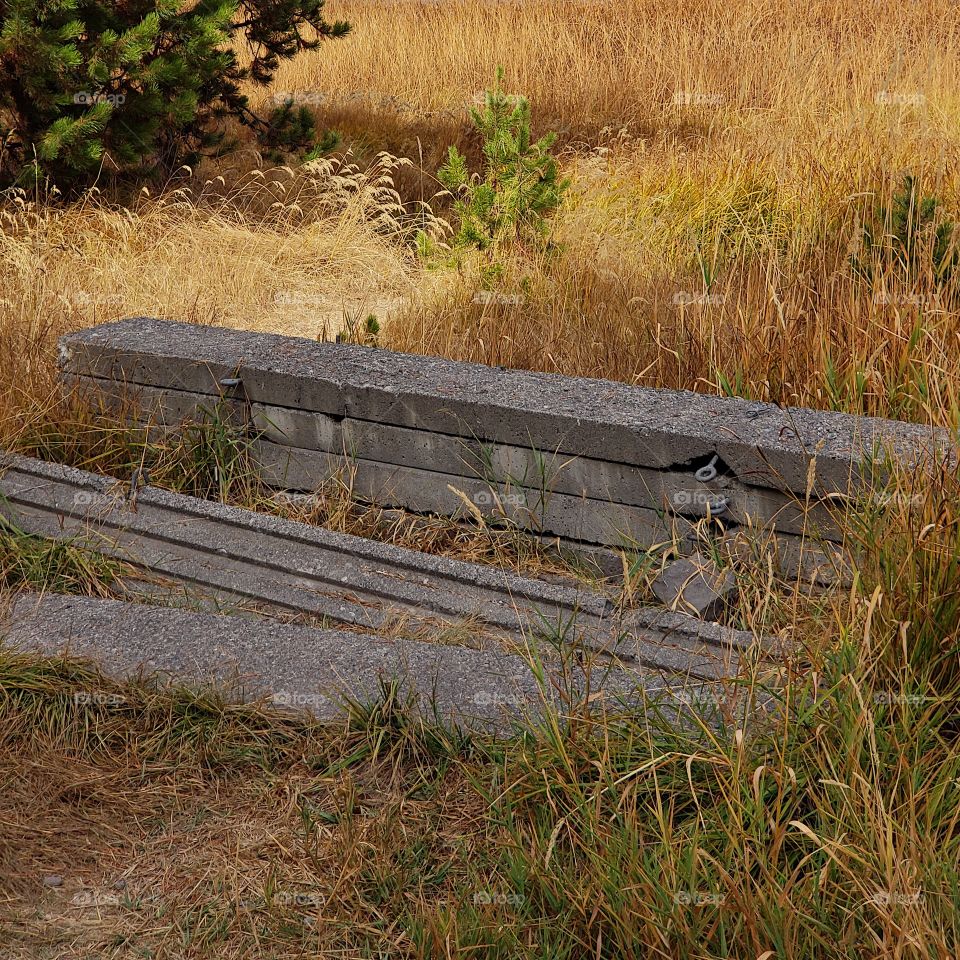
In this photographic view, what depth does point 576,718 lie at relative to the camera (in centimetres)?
222

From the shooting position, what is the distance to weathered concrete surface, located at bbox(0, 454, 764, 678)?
9.77 feet

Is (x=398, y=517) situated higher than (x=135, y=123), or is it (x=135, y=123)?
(x=135, y=123)

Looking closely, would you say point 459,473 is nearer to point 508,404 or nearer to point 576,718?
point 508,404

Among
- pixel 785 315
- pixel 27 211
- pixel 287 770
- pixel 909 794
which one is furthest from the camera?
pixel 27 211

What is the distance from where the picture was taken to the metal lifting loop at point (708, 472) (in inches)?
127

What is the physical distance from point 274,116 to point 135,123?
1148 mm

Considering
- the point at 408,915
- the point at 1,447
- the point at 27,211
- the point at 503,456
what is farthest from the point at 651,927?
the point at 27,211

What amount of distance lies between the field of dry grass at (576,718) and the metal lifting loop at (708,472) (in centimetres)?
38

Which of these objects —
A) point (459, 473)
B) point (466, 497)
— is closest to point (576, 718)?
point (466, 497)

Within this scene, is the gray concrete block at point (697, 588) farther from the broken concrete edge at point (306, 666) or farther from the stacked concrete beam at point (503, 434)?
the broken concrete edge at point (306, 666)

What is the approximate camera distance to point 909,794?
6.29 feet

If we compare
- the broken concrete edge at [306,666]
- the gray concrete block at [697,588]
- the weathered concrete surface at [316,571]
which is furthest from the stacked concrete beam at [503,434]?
the broken concrete edge at [306,666]

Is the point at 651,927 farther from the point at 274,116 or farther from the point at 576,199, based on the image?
the point at 274,116

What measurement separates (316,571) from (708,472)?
1.23 m
